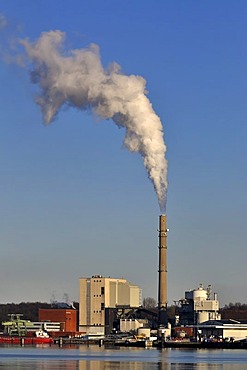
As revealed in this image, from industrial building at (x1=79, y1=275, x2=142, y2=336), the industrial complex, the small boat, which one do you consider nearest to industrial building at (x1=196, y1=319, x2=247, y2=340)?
the industrial complex

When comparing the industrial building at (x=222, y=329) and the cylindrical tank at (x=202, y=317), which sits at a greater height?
the cylindrical tank at (x=202, y=317)

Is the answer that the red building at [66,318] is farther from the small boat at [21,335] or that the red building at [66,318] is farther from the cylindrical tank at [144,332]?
the cylindrical tank at [144,332]

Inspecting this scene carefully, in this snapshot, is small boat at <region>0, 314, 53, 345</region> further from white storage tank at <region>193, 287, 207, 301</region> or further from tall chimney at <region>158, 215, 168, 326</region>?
tall chimney at <region>158, 215, 168, 326</region>

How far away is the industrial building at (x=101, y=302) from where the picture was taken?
136 metres

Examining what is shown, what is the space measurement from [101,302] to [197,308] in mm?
16066

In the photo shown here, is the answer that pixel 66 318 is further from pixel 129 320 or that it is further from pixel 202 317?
pixel 202 317

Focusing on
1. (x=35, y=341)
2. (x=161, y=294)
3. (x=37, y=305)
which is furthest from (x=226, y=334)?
(x=37, y=305)

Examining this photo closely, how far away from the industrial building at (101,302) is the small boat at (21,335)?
6.78 meters

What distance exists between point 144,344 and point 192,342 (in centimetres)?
590

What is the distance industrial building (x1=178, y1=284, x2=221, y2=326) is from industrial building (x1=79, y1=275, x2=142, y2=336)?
32.5 ft

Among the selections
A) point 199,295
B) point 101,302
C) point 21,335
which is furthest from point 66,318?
point 199,295

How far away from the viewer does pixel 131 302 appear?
461 feet

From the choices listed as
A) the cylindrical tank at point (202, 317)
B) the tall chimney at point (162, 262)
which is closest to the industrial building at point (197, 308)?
the cylindrical tank at point (202, 317)

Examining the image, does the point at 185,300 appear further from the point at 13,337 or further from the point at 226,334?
the point at 13,337
